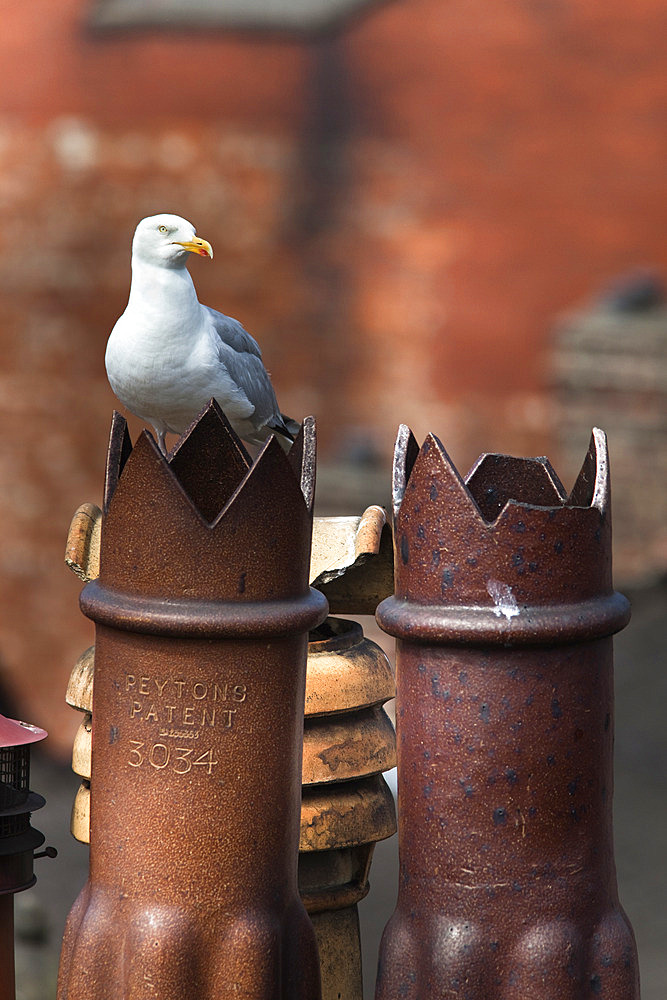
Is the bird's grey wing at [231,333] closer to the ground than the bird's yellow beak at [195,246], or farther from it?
closer to the ground

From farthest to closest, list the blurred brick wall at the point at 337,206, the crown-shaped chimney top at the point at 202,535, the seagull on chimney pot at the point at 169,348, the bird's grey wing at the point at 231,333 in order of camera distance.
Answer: the blurred brick wall at the point at 337,206
the bird's grey wing at the point at 231,333
the seagull on chimney pot at the point at 169,348
the crown-shaped chimney top at the point at 202,535

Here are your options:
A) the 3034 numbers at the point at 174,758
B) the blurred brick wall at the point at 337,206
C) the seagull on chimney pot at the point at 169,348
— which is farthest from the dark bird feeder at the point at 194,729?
the blurred brick wall at the point at 337,206

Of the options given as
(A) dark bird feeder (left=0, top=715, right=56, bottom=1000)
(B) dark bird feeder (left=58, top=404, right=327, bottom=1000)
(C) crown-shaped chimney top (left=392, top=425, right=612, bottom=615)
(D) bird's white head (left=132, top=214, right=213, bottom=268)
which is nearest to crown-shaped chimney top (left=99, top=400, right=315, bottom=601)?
(B) dark bird feeder (left=58, top=404, right=327, bottom=1000)

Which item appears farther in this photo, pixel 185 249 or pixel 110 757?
pixel 185 249

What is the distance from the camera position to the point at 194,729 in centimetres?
117

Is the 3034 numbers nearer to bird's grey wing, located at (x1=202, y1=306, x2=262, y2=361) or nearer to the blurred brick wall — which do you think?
bird's grey wing, located at (x1=202, y1=306, x2=262, y2=361)

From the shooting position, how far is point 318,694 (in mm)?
1482

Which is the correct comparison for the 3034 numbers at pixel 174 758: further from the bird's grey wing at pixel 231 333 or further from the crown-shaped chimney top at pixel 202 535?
the bird's grey wing at pixel 231 333

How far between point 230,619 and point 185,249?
852 mm

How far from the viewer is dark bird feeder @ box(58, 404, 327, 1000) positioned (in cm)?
115

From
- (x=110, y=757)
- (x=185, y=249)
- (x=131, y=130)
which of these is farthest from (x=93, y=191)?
(x=110, y=757)

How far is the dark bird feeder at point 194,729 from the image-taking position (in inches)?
45.4

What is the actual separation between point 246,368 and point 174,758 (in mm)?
845

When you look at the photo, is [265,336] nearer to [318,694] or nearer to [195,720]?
[318,694]
